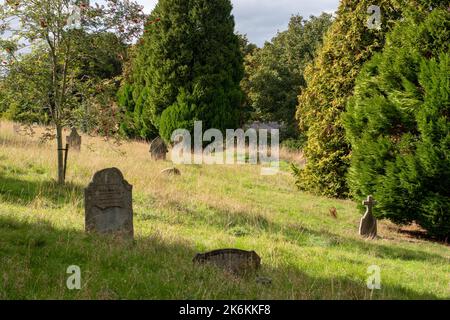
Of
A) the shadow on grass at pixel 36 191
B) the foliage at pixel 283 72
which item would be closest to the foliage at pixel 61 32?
the shadow on grass at pixel 36 191

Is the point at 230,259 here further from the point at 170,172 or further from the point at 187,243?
the point at 170,172

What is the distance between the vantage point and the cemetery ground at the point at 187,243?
551 cm

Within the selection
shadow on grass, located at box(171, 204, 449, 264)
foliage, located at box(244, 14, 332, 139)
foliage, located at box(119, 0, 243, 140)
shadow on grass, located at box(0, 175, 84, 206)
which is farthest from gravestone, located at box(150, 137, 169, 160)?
foliage, located at box(244, 14, 332, 139)

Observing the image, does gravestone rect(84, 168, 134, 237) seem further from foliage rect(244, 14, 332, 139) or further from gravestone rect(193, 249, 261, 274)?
foliage rect(244, 14, 332, 139)

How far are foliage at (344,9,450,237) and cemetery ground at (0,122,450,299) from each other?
3.19ft

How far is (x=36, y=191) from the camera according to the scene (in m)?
10.7

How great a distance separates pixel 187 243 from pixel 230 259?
1.66 metres

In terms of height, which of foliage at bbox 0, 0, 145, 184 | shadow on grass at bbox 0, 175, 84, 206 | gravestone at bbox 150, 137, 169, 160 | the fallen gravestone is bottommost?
shadow on grass at bbox 0, 175, 84, 206

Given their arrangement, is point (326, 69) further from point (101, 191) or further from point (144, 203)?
point (101, 191)

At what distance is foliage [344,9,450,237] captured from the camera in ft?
38.5

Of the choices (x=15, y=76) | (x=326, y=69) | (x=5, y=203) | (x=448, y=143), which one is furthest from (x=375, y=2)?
(x=5, y=203)

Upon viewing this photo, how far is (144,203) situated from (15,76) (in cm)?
467

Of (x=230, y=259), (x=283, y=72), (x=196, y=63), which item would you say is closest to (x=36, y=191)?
(x=230, y=259)
